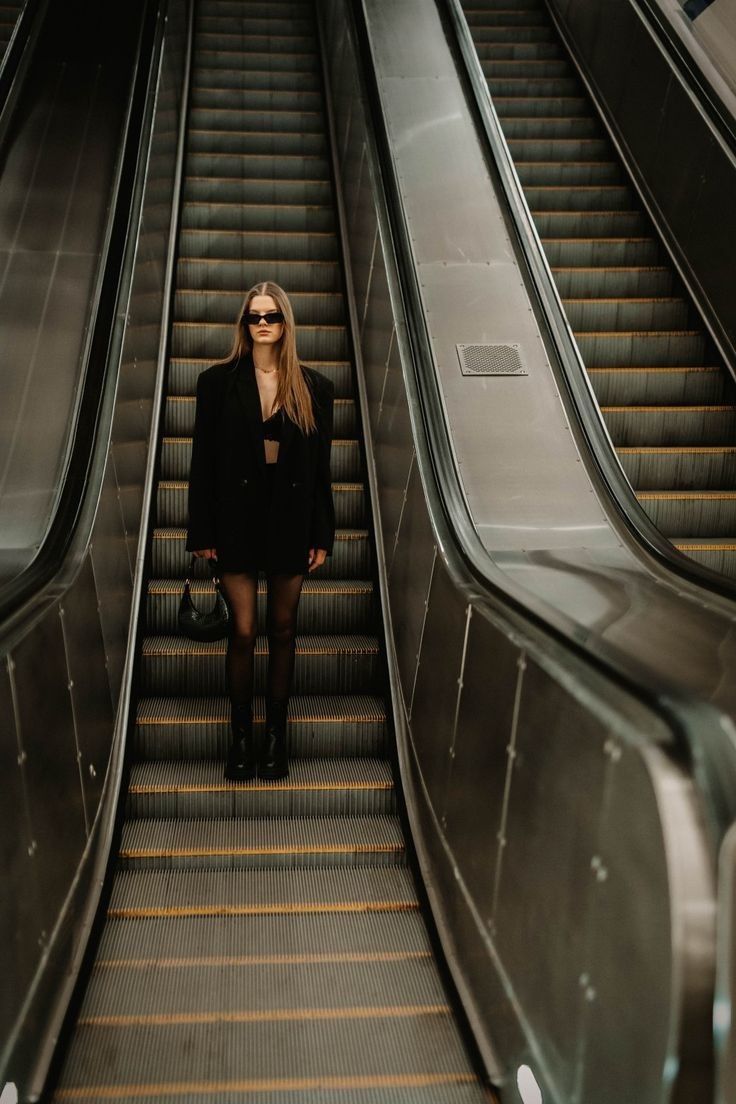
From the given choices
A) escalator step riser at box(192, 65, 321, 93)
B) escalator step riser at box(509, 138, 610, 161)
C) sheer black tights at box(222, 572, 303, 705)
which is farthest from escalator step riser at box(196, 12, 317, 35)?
sheer black tights at box(222, 572, 303, 705)

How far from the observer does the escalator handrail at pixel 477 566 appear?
1.16 meters

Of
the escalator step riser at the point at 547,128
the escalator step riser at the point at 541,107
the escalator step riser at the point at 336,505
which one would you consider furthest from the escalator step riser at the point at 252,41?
the escalator step riser at the point at 336,505

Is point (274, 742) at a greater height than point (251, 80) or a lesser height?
lesser

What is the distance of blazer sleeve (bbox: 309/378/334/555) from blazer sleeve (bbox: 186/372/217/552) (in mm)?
326

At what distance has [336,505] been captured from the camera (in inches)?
147

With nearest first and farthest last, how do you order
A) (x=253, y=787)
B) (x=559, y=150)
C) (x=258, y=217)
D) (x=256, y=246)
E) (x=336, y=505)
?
(x=253, y=787) < (x=336, y=505) < (x=256, y=246) < (x=258, y=217) < (x=559, y=150)

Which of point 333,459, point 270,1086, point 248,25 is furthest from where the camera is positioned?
point 248,25

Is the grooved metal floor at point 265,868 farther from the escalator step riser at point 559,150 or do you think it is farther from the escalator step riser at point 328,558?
the escalator step riser at point 559,150

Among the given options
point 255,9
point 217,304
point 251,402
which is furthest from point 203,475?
point 255,9

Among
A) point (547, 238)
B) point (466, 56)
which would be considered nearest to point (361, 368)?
point (547, 238)

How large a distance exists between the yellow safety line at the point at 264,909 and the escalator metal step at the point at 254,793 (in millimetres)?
403

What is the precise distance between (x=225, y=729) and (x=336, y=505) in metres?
1.17

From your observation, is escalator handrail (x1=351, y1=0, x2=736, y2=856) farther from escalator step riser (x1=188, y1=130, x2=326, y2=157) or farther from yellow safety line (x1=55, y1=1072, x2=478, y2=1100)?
yellow safety line (x1=55, y1=1072, x2=478, y2=1100)

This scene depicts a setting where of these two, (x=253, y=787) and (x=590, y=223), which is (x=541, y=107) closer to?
(x=590, y=223)
